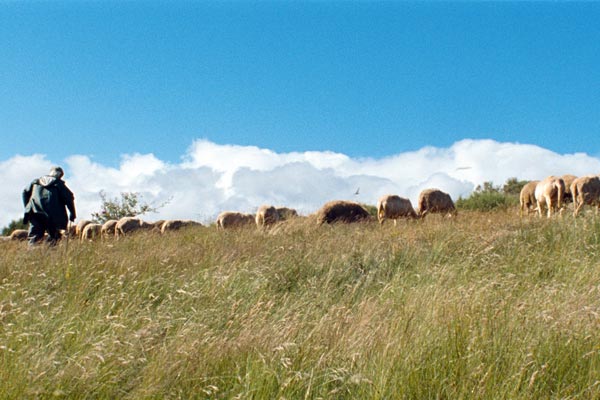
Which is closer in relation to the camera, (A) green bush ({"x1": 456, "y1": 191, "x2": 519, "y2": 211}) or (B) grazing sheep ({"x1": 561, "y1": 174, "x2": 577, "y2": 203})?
(B) grazing sheep ({"x1": 561, "y1": 174, "x2": 577, "y2": 203})

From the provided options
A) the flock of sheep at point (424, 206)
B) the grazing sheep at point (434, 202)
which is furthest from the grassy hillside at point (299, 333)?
the grazing sheep at point (434, 202)

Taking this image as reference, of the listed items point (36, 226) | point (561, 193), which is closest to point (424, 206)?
point (561, 193)

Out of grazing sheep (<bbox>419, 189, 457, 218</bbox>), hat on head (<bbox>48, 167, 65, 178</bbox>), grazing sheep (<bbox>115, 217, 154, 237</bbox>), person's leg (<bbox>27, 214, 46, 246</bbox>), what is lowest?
person's leg (<bbox>27, 214, 46, 246</bbox>)

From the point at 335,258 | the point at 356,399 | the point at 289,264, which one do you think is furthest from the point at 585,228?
the point at 356,399

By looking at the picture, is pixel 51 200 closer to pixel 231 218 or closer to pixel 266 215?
pixel 266 215

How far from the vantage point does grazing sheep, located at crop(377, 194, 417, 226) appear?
59.2 feet

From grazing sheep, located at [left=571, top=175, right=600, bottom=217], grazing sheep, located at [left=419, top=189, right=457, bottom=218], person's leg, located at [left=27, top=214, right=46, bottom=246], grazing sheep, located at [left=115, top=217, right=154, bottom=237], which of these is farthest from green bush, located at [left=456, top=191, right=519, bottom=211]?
person's leg, located at [left=27, top=214, right=46, bottom=246]

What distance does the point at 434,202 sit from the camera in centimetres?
1844

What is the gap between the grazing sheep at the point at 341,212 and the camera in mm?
15688

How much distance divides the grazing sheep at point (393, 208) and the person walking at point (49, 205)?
9606mm

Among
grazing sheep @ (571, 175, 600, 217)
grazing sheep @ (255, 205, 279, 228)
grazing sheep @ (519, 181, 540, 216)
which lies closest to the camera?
grazing sheep @ (571, 175, 600, 217)

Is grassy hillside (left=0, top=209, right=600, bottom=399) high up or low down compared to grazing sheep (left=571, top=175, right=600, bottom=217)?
down

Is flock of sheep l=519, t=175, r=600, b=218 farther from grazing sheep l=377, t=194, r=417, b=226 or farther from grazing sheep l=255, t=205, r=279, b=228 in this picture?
grazing sheep l=255, t=205, r=279, b=228

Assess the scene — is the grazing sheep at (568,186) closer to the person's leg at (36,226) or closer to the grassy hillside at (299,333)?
the grassy hillside at (299,333)
